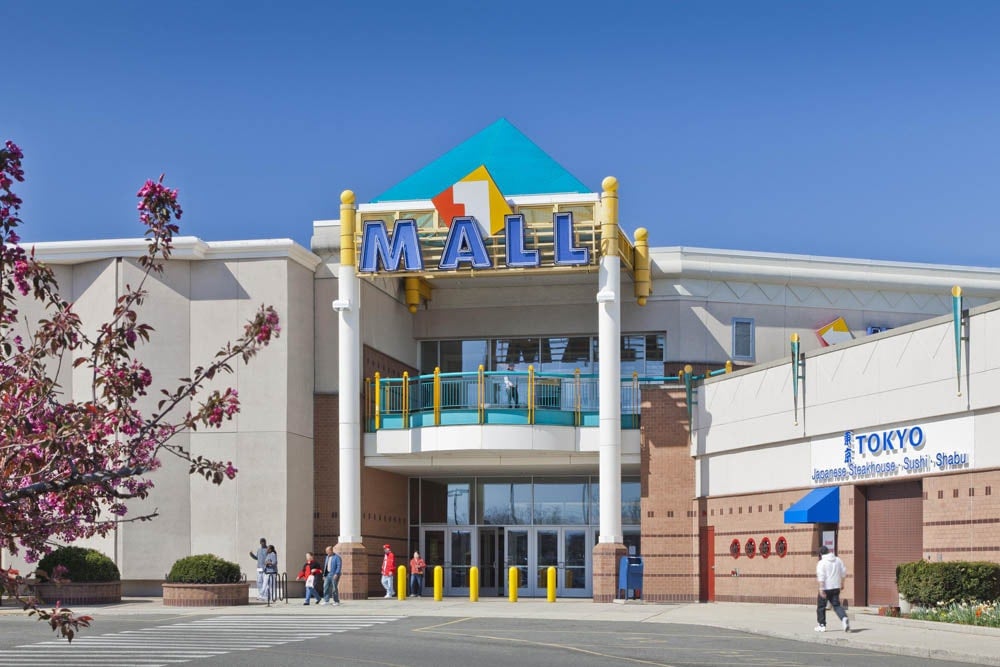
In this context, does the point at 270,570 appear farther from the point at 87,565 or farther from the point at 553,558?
the point at 553,558

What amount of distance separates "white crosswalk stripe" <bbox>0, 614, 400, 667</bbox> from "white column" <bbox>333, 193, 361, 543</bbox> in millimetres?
7414

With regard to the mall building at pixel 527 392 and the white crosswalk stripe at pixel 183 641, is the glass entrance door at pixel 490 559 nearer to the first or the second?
the mall building at pixel 527 392

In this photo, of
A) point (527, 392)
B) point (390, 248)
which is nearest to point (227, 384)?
point (390, 248)

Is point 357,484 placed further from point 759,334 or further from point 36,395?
point 36,395

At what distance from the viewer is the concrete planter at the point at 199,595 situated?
111 feet

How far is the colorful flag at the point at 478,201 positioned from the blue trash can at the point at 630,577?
9703mm

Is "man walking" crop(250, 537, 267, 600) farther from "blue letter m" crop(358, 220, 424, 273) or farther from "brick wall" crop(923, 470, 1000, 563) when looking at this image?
"brick wall" crop(923, 470, 1000, 563)

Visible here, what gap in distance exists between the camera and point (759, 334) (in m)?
42.2

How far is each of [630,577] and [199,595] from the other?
11461 mm

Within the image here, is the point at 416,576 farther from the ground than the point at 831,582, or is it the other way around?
the point at 831,582

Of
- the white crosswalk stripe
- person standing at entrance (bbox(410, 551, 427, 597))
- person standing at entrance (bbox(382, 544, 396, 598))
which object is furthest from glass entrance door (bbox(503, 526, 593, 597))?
the white crosswalk stripe

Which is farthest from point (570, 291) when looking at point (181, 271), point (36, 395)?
point (36, 395)

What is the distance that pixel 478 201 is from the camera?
3703cm

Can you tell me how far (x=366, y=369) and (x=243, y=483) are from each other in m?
4.99
